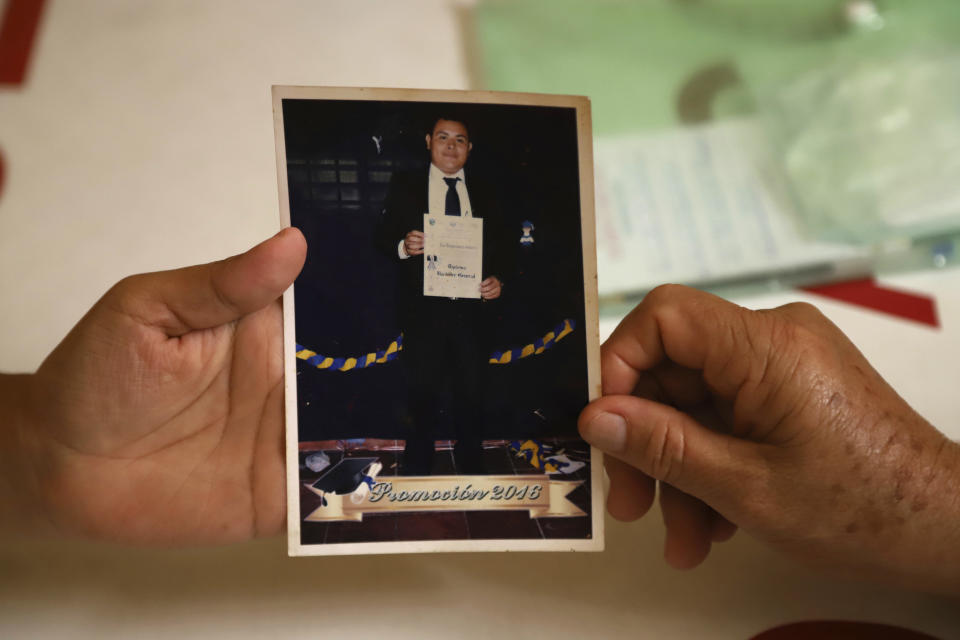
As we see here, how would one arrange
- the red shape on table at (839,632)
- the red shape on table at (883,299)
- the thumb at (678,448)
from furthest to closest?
the red shape on table at (883,299)
the red shape on table at (839,632)
the thumb at (678,448)

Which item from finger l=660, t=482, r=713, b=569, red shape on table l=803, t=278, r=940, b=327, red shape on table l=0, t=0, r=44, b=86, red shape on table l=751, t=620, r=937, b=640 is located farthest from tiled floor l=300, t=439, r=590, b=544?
red shape on table l=0, t=0, r=44, b=86

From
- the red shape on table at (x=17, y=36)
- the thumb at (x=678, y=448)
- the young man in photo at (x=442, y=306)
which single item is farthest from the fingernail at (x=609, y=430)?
the red shape on table at (x=17, y=36)

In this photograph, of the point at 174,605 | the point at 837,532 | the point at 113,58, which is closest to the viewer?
the point at 837,532

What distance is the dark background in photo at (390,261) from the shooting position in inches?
25.1

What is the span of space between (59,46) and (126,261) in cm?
42

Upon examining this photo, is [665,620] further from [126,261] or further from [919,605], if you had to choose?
[126,261]

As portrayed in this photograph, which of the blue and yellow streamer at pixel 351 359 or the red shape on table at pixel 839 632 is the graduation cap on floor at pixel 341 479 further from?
the red shape on table at pixel 839 632

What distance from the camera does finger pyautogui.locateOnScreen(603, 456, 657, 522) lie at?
716 millimetres

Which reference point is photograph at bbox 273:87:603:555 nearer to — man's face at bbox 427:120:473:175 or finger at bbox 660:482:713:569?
man's face at bbox 427:120:473:175

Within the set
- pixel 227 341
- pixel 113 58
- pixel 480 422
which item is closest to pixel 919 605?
pixel 480 422

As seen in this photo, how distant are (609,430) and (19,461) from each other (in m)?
0.58

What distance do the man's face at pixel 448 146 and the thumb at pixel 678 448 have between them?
0.26 metres

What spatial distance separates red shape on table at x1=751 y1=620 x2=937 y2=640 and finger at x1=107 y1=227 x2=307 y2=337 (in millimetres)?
595

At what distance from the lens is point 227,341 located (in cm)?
69
